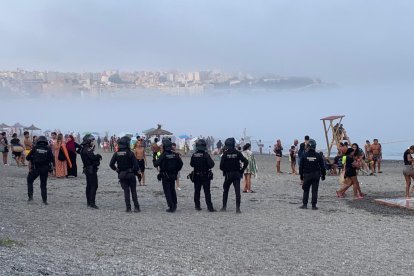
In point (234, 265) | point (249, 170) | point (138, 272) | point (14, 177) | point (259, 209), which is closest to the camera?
point (138, 272)

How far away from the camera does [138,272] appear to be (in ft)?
27.9

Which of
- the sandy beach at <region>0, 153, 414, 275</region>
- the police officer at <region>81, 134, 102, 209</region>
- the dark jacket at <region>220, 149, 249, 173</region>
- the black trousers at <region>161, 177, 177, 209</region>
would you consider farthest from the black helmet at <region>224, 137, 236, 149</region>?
the police officer at <region>81, 134, 102, 209</region>

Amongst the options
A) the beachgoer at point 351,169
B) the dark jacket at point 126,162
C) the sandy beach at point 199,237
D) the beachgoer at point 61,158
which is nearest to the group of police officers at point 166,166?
the dark jacket at point 126,162

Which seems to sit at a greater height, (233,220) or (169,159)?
(169,159)

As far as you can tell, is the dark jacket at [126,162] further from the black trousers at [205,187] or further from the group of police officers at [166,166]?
the black trousers at [205,187]

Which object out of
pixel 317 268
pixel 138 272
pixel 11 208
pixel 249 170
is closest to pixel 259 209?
pixel 249 170

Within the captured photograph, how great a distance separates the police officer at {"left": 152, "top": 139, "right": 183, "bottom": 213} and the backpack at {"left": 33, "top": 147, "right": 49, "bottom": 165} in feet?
8.08

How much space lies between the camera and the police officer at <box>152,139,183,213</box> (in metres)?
15.0

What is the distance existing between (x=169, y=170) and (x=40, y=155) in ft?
9.51

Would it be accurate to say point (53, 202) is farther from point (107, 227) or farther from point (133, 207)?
point (107, 227)

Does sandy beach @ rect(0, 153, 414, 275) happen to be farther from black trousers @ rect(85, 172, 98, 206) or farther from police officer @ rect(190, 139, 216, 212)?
police officer @ rect(190, 139, 216, 212)

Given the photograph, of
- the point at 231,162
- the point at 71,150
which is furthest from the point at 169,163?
the point at 71,150

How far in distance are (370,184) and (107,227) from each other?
13917 millimetres

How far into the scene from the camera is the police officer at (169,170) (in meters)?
15.0
